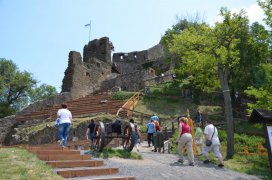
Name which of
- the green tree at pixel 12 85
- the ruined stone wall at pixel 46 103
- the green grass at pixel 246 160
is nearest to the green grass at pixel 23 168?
the green grass at pixel 246 160

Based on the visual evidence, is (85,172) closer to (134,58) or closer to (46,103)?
(46,103)

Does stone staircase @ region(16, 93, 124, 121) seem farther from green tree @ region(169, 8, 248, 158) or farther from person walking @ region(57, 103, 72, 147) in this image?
person walking @ region(57, 103, 72, 147)

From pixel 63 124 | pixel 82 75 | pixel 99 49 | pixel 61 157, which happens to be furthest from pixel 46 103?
pixel 61 157

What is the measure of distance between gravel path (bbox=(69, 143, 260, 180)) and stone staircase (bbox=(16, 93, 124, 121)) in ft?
50.7

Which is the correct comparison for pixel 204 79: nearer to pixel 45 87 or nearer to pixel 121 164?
pixel 121 164

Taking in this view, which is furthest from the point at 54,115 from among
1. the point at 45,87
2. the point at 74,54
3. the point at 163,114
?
the point at 45,87

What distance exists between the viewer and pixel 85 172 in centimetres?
993

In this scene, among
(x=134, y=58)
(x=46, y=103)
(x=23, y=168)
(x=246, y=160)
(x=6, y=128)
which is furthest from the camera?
(x=134, y=58)

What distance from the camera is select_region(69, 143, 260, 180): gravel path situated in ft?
35.0

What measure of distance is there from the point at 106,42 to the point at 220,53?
34194 millimetres

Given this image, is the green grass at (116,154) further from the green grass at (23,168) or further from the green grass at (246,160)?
the green grass at (246,160)

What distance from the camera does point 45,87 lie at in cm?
6869

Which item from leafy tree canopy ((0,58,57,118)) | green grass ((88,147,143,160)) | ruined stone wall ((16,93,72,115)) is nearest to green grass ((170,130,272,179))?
green grass ((88,147,143,160))

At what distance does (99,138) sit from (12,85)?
1647 inches
